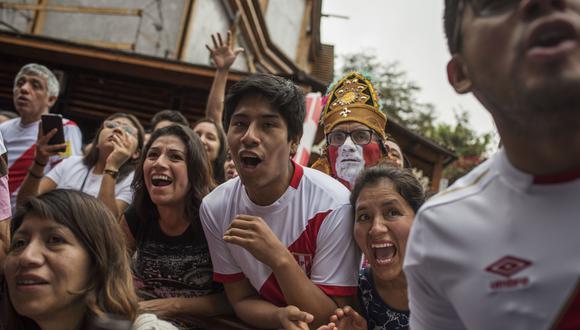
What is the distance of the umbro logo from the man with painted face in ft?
7.00

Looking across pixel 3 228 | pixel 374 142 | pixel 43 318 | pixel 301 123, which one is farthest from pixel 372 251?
pixel 3 228

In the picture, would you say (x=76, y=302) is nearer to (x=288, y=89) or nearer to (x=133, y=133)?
(x=288, y=89)

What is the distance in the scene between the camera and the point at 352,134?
11.0ft

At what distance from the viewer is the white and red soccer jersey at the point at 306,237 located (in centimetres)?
242

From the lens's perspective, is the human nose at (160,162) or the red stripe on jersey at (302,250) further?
the human nose at (160,162)

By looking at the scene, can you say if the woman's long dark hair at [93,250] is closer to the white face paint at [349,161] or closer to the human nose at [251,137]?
the human nose at [251,137]

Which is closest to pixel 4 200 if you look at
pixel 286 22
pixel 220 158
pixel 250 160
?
pixel 250 160

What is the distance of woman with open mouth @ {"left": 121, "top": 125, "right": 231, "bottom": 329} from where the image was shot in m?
2.81

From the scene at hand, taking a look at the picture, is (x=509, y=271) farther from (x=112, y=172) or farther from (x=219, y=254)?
(x=112, y=172)

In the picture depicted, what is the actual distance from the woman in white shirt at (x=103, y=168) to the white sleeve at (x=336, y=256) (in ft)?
6.02

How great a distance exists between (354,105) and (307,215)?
1.25 metres

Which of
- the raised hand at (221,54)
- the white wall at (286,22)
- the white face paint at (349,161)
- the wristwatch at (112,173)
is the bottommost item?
the wristwatch at (112,173)

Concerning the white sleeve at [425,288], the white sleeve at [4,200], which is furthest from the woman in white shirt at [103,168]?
the white sleeve at [425,288]

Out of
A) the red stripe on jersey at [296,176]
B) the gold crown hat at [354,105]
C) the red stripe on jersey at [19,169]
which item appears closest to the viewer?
the red stripe on jersey at [296,176]
